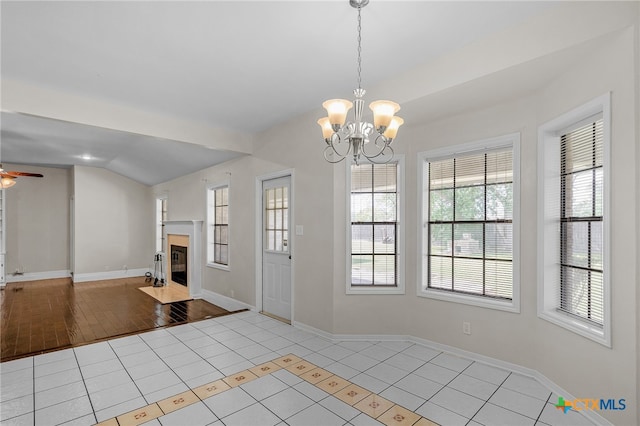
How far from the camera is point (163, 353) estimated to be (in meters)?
3.48

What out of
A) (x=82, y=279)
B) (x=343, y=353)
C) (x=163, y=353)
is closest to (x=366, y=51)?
(x=343, y=353)

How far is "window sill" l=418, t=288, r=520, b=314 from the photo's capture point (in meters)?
3.06

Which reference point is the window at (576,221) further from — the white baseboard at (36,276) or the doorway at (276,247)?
the white baseboard at (36,276)

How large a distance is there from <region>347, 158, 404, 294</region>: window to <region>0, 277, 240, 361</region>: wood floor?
2.52 metres

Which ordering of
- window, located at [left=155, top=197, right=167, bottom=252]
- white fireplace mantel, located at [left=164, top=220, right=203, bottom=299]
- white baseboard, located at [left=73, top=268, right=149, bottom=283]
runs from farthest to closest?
window, located at [left=155, top=197, right=167, bottom=252] < white baseboard, located at [left=73, top=268, right=149, bottom=283] < white fireplace mantel, located at [left=164, top=220, right=203, bottom=299]

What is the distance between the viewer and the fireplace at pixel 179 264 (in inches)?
270

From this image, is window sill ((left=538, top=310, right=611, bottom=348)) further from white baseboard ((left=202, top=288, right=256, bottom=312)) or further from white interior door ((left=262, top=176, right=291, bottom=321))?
white baseboard ((left=202, top=288, right=256, bottom=312))

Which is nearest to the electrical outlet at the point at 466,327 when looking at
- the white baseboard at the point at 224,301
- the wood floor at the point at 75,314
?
the white baseboard at the point at 224,301

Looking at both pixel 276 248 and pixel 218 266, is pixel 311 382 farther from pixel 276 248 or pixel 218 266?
Result: pixel 218 266

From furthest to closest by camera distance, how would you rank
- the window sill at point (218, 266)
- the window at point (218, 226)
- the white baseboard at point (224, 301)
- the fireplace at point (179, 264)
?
the fireplace at point (179, 264) → the window at point (218, 226) → the window sill at point (218, 266) → the white baseboard at point (224, 301)

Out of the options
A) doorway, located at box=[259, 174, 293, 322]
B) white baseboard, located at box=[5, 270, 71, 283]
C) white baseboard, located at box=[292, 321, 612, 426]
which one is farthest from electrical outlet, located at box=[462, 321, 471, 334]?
white baseboard, located at box=[5, 270, 71, 283]

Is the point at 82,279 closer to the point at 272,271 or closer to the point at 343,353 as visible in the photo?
the point at 272,271

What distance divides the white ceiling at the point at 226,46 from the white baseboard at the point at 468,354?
2.81m

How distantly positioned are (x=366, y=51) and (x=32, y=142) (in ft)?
19.9
